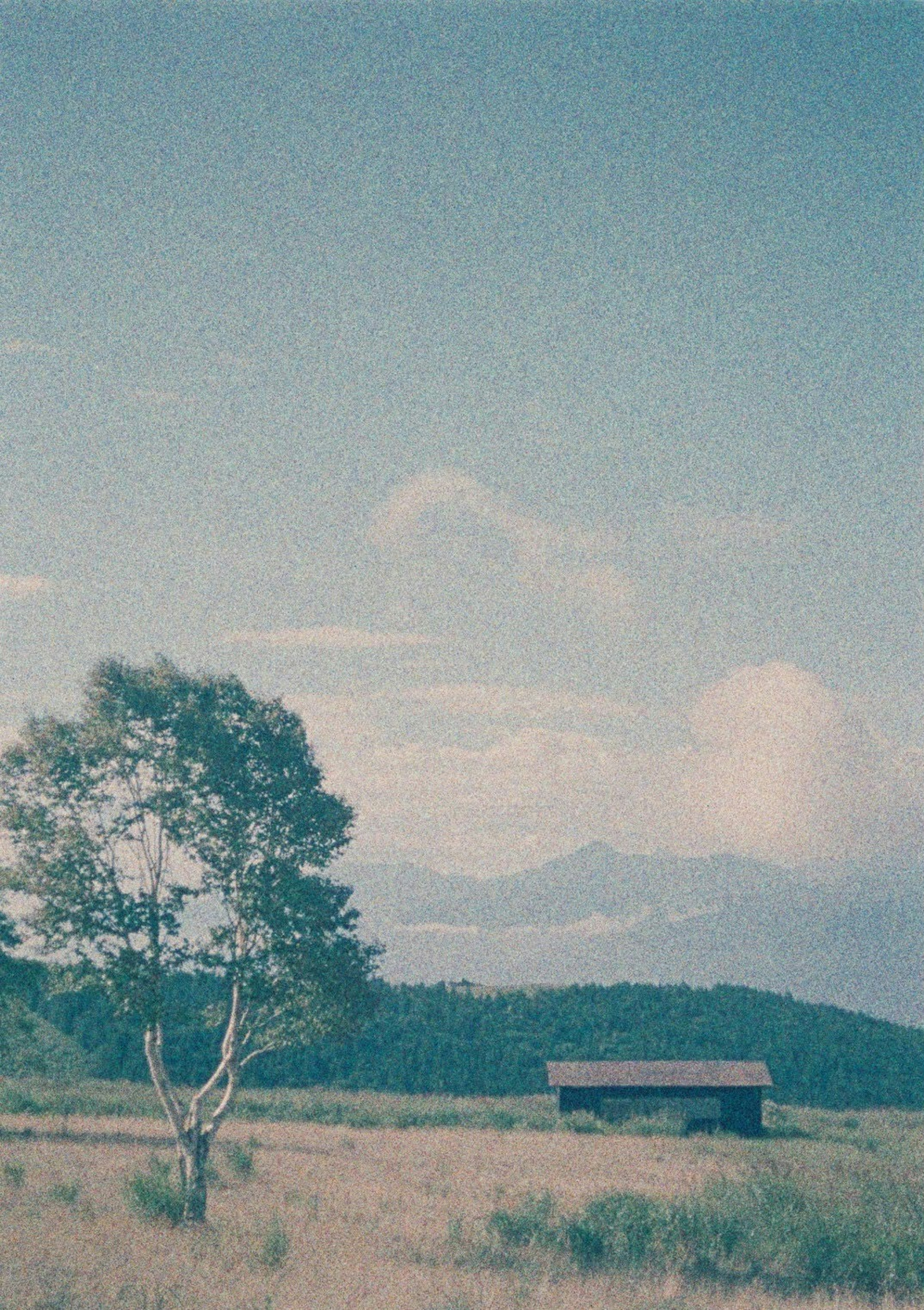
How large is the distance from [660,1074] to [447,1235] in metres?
57.2

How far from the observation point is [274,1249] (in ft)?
64.4

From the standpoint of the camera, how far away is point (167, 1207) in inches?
900

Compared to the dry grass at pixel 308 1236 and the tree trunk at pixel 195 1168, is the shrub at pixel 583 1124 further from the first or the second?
the tree trunk at pixel 195 1168

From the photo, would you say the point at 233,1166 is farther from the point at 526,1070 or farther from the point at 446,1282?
the point at 526,1070

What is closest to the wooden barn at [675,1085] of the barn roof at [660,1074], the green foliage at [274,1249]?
the barn roof at [660,1074]

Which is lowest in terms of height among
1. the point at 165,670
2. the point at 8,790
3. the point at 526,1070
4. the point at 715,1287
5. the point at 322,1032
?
the point at 526,1070

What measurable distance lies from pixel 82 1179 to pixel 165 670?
14718 millimetres

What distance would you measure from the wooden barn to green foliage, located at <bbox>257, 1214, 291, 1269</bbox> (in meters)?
55.7

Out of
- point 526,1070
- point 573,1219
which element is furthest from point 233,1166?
point 526,1070

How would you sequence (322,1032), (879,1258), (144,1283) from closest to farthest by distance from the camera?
(144,1283) < (879,1258) < (322,1032)

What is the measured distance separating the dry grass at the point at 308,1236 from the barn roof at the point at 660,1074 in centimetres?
3013

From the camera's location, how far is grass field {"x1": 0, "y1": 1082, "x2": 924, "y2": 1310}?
17.6 metres

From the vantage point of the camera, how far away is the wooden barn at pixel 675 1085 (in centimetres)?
7219

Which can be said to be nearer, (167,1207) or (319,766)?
(167,1207)
